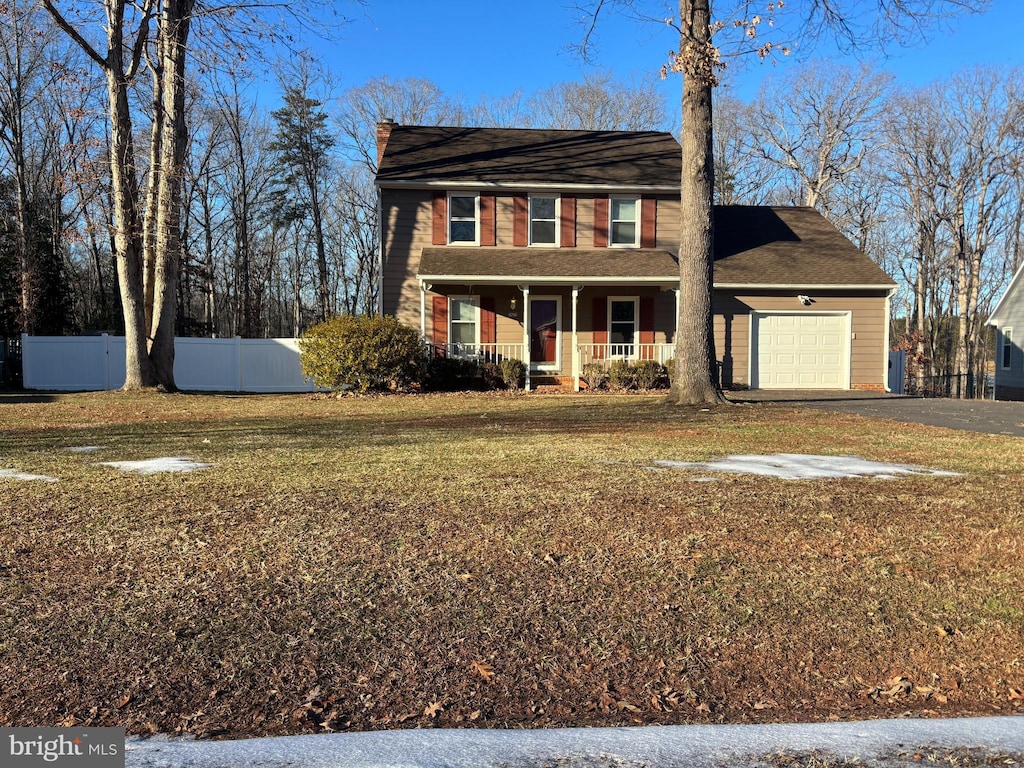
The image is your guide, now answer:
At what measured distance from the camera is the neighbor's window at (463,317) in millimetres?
17922

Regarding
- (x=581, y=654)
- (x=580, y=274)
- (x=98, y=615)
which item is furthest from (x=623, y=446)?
(x=580, y=274)

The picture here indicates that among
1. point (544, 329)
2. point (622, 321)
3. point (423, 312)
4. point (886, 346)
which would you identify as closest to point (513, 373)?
point (544, 329)

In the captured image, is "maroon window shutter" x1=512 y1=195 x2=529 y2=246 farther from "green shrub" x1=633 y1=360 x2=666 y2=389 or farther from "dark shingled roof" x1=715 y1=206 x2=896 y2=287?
"dark shingled roof" x1=715 y1=206 x2=896 y2=287

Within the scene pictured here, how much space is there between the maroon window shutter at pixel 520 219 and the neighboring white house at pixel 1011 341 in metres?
18.0

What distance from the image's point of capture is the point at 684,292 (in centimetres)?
1200

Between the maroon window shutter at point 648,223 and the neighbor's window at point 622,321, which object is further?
the maroon window shutter at point 648,223

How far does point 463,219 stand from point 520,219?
4.96ft

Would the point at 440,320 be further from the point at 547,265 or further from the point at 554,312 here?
the point at 547,265

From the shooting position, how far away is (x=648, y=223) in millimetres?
18469

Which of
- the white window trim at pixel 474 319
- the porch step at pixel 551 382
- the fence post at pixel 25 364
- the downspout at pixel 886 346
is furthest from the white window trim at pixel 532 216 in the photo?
the fence post at pixel 25 364

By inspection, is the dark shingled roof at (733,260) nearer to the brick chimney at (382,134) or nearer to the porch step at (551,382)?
the porch step at (551,382)

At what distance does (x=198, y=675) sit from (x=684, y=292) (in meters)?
10.6

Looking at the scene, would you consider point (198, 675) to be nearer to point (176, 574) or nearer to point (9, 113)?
point (176, 574)

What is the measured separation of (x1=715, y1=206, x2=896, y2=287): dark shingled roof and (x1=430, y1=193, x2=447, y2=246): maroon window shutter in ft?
23.7
